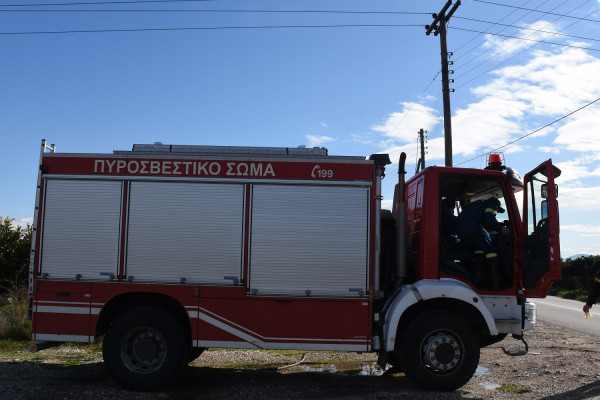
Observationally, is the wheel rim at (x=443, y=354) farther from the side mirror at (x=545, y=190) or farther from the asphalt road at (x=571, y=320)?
the asphalt road at (x=571, y=320)

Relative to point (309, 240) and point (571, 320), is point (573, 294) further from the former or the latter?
point (309, 240)

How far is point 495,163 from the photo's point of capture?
6844 mm

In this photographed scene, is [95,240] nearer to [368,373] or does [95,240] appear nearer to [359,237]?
[359,237]

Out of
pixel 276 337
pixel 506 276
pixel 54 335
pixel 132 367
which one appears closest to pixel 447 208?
pixel 506 276

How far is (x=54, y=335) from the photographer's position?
20.8ft

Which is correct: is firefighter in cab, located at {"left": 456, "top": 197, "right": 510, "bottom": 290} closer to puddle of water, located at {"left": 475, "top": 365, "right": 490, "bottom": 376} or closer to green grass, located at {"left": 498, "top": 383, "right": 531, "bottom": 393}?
green grass, located at {"left": 498, "top": 383, "right": 531, "bottom": 393}

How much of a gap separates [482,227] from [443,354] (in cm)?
165

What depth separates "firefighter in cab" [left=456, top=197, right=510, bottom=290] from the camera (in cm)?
649

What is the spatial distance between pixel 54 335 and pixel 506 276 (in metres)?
5.67

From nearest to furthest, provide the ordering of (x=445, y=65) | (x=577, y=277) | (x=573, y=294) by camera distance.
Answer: (x=445, y=65)
(x=573, y=294)
(x=577, y=277)

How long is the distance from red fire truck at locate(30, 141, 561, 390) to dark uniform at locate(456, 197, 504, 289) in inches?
4.9

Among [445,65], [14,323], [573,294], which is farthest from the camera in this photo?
[573,294]

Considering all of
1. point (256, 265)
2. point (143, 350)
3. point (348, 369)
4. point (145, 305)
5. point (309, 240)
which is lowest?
point (348, 369)

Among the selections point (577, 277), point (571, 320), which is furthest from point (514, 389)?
point (577, 277)
